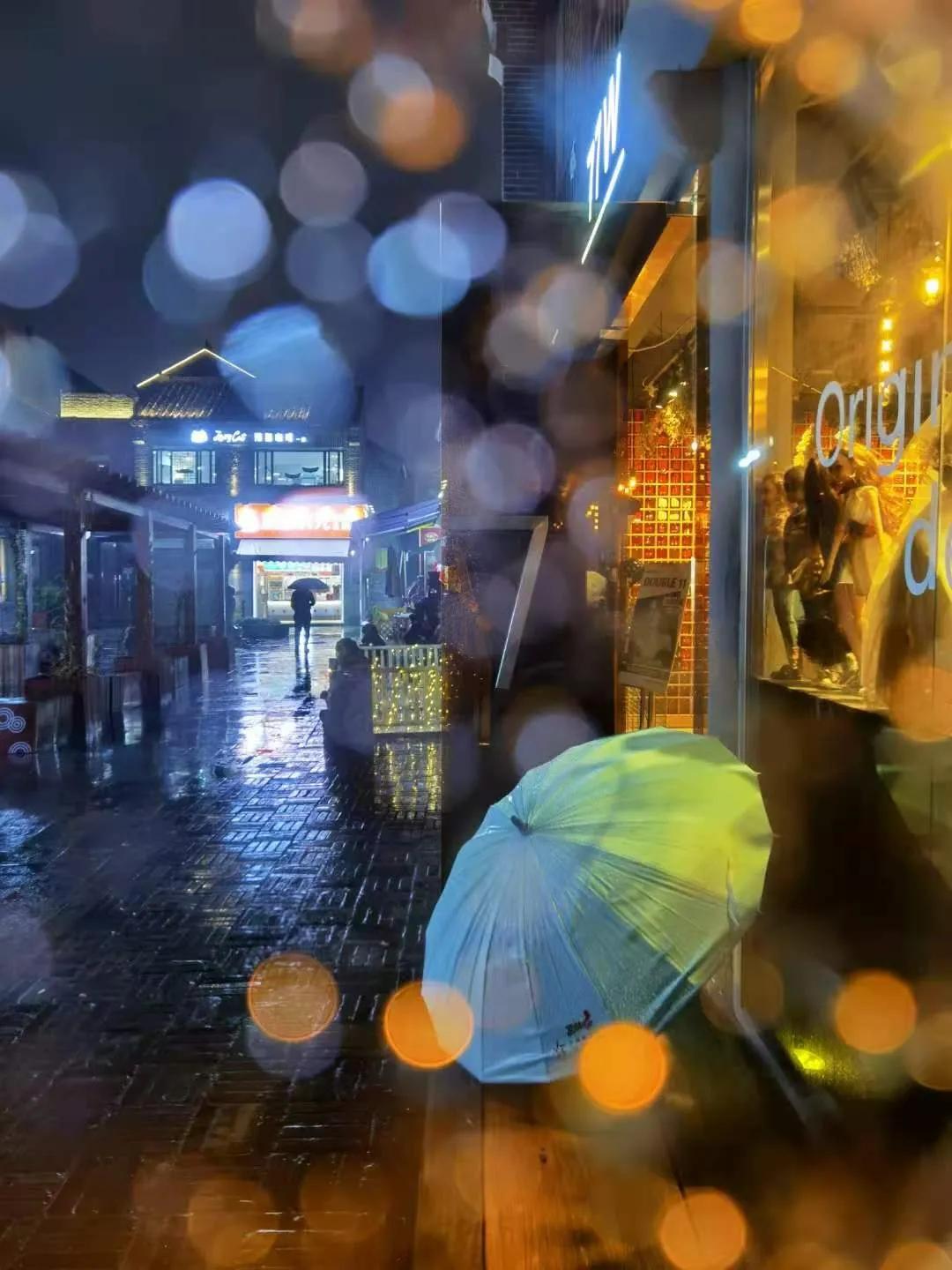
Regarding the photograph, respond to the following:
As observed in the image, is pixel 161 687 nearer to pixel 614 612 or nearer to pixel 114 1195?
pixel 614 612

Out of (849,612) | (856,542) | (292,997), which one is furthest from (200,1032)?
(856,542)

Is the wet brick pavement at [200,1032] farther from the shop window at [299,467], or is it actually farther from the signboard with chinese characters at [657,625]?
the shop window at [299,467]

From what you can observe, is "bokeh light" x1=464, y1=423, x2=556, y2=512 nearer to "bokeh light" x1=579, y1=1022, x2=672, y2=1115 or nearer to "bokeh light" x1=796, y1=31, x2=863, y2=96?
"bokeh light" x1=796, y1=31, x2=863, y2=96

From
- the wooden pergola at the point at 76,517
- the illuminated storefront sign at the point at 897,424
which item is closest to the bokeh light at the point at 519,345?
the illuminated storefront sign at the point at 897,424

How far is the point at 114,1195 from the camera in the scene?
9.48ft

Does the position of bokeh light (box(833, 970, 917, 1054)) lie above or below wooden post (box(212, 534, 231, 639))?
below

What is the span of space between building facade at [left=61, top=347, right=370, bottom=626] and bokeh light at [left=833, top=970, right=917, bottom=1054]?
117ft

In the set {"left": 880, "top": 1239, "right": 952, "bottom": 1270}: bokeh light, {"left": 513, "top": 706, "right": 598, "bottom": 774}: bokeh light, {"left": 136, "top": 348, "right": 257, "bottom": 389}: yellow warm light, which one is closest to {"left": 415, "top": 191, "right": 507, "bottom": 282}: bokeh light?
{"left": 513, "top": 706, "right": 598, "bottom": 774}: bokeh light

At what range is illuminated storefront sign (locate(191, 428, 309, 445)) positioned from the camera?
4097cm

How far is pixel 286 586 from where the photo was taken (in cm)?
3888

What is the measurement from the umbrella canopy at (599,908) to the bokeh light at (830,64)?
221 centimetres

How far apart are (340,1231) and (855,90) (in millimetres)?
3890

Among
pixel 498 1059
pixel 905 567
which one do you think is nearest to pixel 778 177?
pixel 905 567

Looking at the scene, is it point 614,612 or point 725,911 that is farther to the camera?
point 614,612
